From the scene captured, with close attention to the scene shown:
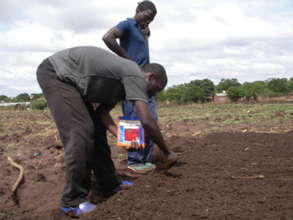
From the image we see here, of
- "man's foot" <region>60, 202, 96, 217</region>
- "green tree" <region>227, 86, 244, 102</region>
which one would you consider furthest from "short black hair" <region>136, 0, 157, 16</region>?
"green tree" <region>227, 86, 244, 102</region>

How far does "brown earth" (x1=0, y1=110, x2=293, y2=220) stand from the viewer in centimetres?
253

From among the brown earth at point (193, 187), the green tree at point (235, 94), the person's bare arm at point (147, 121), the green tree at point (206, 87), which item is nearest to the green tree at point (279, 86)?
the green tree at point (235, 94)

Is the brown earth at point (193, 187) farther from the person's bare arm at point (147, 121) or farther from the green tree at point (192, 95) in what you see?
the green tree at point (192, 95)

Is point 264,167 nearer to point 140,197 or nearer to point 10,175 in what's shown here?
point 140,197

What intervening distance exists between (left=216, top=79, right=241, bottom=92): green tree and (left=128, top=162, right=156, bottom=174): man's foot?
4125 centimetres

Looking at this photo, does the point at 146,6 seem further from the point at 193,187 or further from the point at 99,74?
the point at 193,187

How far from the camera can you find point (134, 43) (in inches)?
154

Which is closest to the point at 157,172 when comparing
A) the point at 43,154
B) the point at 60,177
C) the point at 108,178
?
the point at 108,178

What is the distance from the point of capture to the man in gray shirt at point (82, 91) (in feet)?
8.63

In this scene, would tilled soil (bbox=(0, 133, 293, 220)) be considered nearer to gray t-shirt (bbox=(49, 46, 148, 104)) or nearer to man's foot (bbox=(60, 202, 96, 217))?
man's foot (bbox=(60, 202, 96, 217))

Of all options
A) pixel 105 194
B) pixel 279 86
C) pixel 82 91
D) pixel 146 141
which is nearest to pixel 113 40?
pixel 82 91

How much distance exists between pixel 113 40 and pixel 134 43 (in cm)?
34

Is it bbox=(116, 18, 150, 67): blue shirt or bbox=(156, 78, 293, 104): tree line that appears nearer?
bbox=(116, 18, 150, 67): blue shirt

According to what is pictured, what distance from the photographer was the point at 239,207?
2496mm
